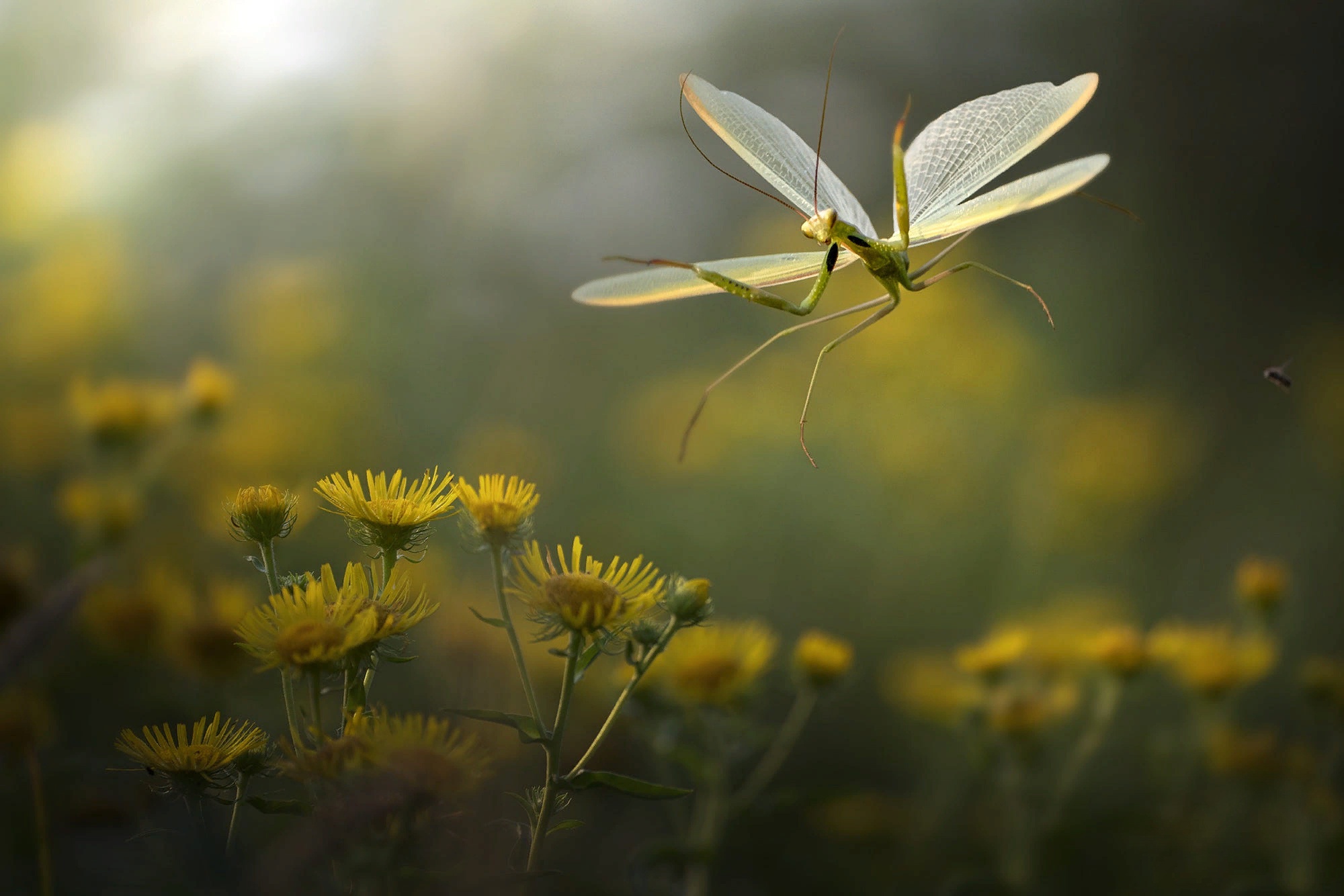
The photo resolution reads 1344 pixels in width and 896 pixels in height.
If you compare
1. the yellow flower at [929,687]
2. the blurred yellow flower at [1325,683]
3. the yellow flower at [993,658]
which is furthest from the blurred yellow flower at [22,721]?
the blurred yellow flower at [1325,683]

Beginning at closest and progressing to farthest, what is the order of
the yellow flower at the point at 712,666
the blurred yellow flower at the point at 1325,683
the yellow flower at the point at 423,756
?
the yellow flower at the point at 423,756 < the yellow flower at the point at 712,666 < the blurred yellow flower at the point at 1325,683

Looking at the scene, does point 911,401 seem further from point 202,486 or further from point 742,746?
point 202,486

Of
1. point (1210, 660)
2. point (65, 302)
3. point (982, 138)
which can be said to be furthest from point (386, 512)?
point (65, 302)

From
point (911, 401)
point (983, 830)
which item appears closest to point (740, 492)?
point (911, 401)

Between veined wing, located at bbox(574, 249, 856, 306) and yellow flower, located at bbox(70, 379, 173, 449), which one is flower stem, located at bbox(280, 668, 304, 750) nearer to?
veined wing, located at bbox(574, 249, 856, 306)

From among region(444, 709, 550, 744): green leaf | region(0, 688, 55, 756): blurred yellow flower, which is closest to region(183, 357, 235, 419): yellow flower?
region(0, 688, 55, 756): blurred yellow flower

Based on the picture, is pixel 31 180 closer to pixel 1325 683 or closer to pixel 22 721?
pixel 22 721

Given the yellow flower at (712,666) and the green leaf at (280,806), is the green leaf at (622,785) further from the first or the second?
the yellow flower at (712,666)
